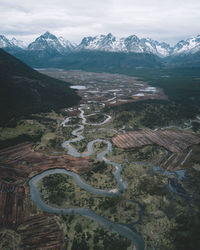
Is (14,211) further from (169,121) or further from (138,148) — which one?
(169,121)

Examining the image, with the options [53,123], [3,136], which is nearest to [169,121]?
[53,123]

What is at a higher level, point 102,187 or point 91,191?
point 102,187

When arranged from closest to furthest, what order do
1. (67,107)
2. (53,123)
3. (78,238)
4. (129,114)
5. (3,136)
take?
1. (78,238)
2. (3,136)
3. (53,123)
4. (129,114)
5. (67,107)

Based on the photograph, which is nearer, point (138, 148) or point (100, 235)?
point (100, 235)

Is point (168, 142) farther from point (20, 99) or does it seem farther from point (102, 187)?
point (20, 99)

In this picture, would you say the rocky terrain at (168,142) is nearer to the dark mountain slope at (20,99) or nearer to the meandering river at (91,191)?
the meandering river at (91,191)

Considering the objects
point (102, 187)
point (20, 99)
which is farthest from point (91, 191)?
point (20, 99)

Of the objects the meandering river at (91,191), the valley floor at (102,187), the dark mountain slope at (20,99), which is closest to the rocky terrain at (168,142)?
the valley floor at (102,187)

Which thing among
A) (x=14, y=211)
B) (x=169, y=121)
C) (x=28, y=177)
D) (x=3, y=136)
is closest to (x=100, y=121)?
(x=169, y=121)

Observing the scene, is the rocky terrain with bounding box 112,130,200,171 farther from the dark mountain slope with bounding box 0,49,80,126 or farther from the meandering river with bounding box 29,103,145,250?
the dark mountain slope with bounding box 0,49,80,126

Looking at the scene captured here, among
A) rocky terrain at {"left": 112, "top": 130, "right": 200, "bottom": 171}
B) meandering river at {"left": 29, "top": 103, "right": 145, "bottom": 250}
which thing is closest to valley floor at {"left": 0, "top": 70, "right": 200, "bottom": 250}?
meandering river at {"left": 29, "top": 103, "right": 145, "bottom": 250}

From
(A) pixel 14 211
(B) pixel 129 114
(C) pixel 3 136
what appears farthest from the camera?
(B) pixel 129 114
